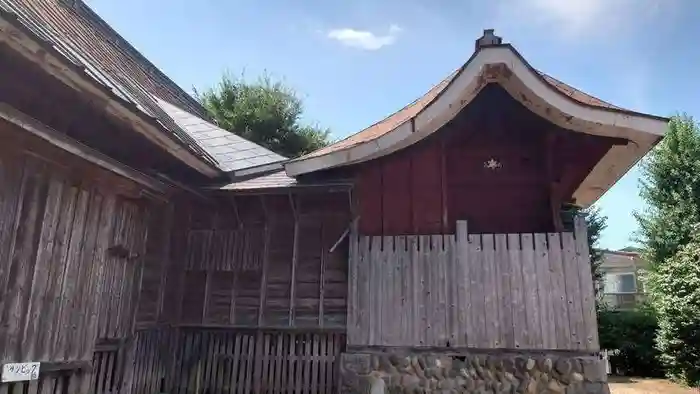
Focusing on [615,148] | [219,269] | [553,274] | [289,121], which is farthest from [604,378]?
[289,121]

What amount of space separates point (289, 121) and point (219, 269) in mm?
12126

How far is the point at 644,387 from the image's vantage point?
1177 centimetres

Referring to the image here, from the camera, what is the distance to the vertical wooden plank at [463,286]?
639 cm

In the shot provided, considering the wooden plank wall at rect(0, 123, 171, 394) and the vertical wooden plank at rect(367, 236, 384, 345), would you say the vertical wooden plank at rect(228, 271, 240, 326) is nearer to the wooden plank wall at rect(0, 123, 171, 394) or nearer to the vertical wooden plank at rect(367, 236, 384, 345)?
the wooden plank wall at rect(0, 123, 171, 394)

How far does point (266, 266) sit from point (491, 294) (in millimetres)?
3078

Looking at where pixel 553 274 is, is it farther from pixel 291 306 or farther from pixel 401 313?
pixel 291 306

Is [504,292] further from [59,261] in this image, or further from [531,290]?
[59,261]

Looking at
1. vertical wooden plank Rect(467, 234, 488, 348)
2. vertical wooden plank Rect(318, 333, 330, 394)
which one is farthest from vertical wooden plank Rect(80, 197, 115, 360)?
vertical wooden plank Rect(467, 234, 488, 348)

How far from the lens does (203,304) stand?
23.4 feet

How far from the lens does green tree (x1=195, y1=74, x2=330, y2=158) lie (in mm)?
18234

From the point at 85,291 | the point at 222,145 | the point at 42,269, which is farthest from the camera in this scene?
the point at 222,145

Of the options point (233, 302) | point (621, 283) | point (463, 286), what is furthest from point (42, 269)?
point (621, 283)

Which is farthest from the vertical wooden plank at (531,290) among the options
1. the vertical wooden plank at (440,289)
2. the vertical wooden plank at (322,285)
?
the vertical wooden plank at (322,285)

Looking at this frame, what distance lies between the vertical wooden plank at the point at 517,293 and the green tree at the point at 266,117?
40.4 feet
